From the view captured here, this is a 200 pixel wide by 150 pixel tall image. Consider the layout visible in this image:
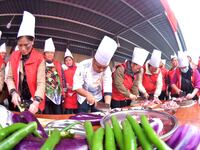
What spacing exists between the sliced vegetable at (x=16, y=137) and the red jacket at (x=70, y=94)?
56 cm

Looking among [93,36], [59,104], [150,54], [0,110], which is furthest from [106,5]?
[59,104]

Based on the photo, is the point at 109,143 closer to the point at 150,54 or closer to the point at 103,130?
the point at 103,130

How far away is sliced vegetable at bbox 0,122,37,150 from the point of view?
0.34 meters

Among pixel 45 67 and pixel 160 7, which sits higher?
pixel 160 7

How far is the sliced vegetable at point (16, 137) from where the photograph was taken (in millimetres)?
345

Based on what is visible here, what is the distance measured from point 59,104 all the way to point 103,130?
629 mm

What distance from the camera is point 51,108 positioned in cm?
102

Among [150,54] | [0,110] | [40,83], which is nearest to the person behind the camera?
[0,110]

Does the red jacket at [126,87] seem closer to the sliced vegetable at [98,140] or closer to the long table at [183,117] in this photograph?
the long table at [183,117]

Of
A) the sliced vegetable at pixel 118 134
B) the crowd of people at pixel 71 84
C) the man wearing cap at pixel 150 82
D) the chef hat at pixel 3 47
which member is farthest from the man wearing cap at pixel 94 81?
the sliced vegetable at pixel 118 134

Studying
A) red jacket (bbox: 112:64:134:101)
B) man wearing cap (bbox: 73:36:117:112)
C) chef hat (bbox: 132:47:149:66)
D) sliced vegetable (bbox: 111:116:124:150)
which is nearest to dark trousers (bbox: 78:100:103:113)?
man wearing cap (bbox: 73:36:117:112)

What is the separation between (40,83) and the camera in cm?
105

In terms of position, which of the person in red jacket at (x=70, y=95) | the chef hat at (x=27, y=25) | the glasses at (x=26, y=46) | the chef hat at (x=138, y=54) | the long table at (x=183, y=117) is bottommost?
the long table at (x=183, y=117)

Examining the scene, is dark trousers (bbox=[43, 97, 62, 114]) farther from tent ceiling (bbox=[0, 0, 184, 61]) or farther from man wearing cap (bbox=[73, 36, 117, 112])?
tent ceiling (bbox=[0, 0, 184, 61])
